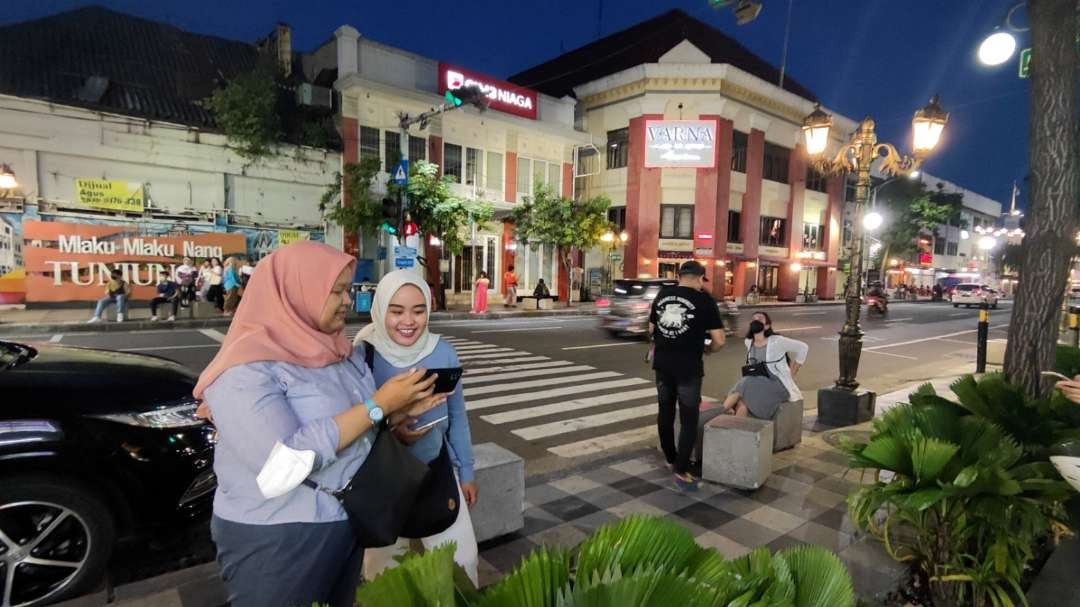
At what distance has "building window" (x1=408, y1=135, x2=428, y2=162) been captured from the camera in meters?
21.9

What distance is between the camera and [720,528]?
3.82 metres

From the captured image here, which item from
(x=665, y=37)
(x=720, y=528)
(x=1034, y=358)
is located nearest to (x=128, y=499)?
(x=720, y=528)

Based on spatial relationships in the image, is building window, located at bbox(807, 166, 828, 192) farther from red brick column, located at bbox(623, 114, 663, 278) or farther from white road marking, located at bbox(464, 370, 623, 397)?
white road marking, located at bbox(464, 370, 623, 397)

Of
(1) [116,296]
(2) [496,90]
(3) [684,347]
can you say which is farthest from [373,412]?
(2) [496,90]

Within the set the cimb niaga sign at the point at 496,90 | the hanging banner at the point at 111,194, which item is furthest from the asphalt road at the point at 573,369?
the cimb niaga sign at the point at 496,90

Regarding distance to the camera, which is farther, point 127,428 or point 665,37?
point 665,37

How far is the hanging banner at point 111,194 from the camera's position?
1611 cm

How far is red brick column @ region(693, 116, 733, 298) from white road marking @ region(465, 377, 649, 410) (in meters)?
21.4

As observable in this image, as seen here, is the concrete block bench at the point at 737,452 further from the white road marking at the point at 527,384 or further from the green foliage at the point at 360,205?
the green foliage at the point at 360,205

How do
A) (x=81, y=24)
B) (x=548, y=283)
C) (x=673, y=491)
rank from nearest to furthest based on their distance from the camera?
(x=673, y=491)
(x=81, y=24)
(x=548, y=283)

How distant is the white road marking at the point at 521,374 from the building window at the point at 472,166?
1556 centimetres

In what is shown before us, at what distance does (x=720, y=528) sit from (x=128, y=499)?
3.61 metres

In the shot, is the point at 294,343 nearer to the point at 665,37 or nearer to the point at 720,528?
the point at 720,528

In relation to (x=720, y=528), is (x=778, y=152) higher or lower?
higher
